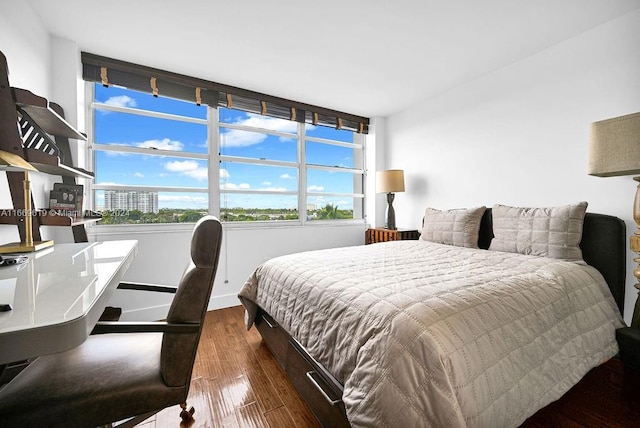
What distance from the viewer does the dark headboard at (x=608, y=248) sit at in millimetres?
1898

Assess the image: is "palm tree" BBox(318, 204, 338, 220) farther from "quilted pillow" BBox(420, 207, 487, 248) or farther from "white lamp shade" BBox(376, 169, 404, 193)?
"quilted pillow" BBox(420, 207, 487, 248)

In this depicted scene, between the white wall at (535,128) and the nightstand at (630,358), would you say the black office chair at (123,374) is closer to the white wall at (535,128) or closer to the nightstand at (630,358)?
the nightstand at (630,358)

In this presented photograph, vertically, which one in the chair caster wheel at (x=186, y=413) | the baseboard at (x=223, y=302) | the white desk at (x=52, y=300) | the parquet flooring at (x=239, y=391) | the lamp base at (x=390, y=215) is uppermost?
the lamp base at (x=390, y=215)

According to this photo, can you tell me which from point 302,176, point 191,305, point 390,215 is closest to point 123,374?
point 191,305

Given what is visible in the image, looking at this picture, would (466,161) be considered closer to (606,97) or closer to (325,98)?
(606,97)

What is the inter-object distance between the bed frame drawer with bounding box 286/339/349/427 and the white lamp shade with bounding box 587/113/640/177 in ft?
6.55

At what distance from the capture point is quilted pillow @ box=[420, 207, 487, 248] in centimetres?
264

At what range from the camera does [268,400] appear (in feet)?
5.16


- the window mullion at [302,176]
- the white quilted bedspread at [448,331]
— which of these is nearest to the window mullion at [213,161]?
the window mullion at [302,176]

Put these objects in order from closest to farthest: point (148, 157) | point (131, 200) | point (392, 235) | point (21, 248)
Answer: point (21, 248) → point (131, 200) → point (148, 157) → point (392, 235)

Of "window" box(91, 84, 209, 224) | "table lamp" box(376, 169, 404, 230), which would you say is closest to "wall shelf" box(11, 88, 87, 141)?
"window" box(91, 84, 209, 224)

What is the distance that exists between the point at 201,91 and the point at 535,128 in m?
3.35

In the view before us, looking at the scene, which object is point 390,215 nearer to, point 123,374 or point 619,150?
point 619,150

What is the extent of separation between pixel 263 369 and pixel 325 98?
3.04 metres
